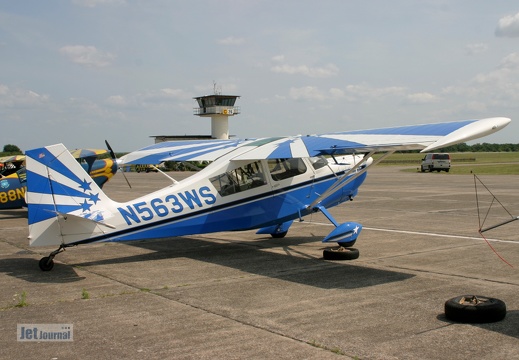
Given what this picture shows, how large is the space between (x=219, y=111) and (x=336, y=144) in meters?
74.5

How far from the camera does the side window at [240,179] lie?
11.2m

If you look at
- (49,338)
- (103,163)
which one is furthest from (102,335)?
(103,163)

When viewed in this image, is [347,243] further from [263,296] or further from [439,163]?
[439,163]

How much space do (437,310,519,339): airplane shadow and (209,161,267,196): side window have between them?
544 cm

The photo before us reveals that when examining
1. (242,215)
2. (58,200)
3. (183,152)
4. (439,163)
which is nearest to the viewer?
(58,200)

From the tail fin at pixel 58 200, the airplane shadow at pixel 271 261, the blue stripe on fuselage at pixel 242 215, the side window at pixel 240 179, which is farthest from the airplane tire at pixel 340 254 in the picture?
the tail fin at pixel 58 200

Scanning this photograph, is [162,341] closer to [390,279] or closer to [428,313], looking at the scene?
[428,313]

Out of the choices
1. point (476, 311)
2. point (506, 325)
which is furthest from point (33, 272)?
point (506, 325)

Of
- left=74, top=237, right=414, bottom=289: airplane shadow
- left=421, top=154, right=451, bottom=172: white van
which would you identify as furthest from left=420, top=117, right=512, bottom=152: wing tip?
left=421, top=154, right=451, bottom=172: white van

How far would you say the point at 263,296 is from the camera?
7984mm

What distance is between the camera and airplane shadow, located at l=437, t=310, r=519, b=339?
6.17 meters

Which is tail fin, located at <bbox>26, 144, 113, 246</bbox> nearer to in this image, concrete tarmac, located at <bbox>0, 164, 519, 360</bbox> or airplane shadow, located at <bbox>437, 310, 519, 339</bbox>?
concrete tarmac, located at <bbox>0, 164, 519, 360</bbox>

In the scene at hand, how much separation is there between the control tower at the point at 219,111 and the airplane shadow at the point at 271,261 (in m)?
70.9

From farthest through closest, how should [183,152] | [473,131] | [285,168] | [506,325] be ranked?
[183,152] < [285,168] < [473,131] < [506,325]
